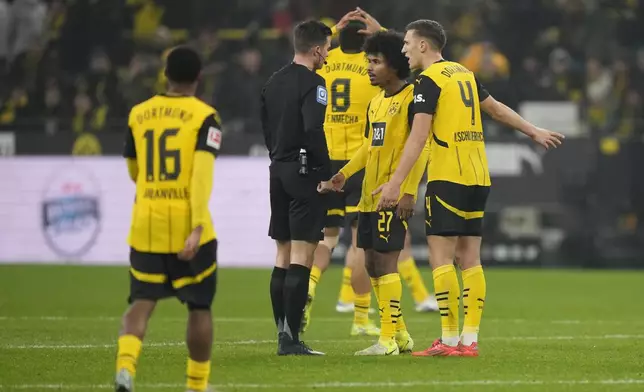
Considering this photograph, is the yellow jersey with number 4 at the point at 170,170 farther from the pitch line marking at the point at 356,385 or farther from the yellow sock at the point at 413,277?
the yellow sock at the point at 413,277

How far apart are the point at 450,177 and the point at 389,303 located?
1040 mm

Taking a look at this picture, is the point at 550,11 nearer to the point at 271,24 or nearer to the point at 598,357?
the point at 271,24

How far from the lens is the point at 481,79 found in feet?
72.0

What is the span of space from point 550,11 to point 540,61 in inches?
49.9

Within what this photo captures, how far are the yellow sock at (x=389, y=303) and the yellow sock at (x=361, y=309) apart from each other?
1.93 meters

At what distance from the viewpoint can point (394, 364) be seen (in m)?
8.79

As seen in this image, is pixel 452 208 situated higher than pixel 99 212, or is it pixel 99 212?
pixel 452 208

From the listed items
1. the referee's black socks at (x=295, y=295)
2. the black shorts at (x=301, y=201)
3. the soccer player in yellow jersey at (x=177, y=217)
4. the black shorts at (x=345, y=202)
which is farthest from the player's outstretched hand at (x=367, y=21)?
the soccer player in yellow jersey at (x=177, y=217)

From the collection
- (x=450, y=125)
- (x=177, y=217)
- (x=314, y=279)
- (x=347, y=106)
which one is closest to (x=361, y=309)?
(x=314, y=279)

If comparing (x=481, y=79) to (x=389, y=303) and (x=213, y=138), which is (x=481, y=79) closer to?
(x=389, y=303)

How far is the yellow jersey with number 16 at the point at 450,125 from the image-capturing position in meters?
9.28

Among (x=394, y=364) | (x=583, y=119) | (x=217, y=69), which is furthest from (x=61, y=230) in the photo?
(x=394, y=364)

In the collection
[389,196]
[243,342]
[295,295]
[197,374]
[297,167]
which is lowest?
[243,342]

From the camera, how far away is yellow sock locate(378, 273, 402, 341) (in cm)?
949
